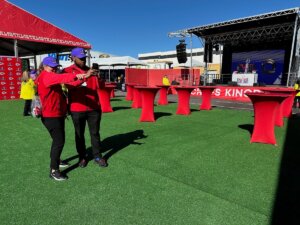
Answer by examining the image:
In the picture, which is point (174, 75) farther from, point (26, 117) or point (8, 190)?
point (8, 190)

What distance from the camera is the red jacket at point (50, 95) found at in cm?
353

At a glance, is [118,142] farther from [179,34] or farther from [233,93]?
[179,34]

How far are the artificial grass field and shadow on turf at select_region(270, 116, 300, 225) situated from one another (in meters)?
0.03

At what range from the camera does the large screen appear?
2617cm

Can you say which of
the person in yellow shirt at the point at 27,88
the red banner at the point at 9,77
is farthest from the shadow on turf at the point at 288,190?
the red banner at the point at 9,77

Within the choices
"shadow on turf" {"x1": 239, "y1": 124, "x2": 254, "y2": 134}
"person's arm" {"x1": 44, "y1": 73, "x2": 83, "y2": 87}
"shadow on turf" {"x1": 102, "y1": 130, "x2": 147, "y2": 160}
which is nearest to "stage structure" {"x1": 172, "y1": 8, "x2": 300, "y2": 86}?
"shadow on turf" {"x1": 239, "y1": 124, "x2": 254, "y2": 134}

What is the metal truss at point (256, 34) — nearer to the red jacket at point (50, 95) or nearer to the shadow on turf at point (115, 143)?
the shadow on turf at point (115, 143)

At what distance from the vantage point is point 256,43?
89.1ft

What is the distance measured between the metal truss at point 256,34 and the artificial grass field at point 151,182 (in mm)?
18339

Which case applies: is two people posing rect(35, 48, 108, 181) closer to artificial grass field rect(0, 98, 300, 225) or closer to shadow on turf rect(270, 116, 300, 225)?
artificial grass field rect(0, 98, 300, 225)

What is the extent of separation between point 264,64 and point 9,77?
22599 mm

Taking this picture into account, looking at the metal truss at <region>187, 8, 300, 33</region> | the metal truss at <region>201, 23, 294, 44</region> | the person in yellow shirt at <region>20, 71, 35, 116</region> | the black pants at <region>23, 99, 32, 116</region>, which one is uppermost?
the metal truss at <region>187, 8, 300, 33</region>

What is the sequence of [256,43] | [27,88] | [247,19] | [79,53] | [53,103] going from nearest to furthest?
[53,103] → [79,53] → [27,88] → [247,19] → [256,43]

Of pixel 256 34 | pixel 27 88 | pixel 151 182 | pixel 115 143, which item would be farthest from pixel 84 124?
pixel 256 34
